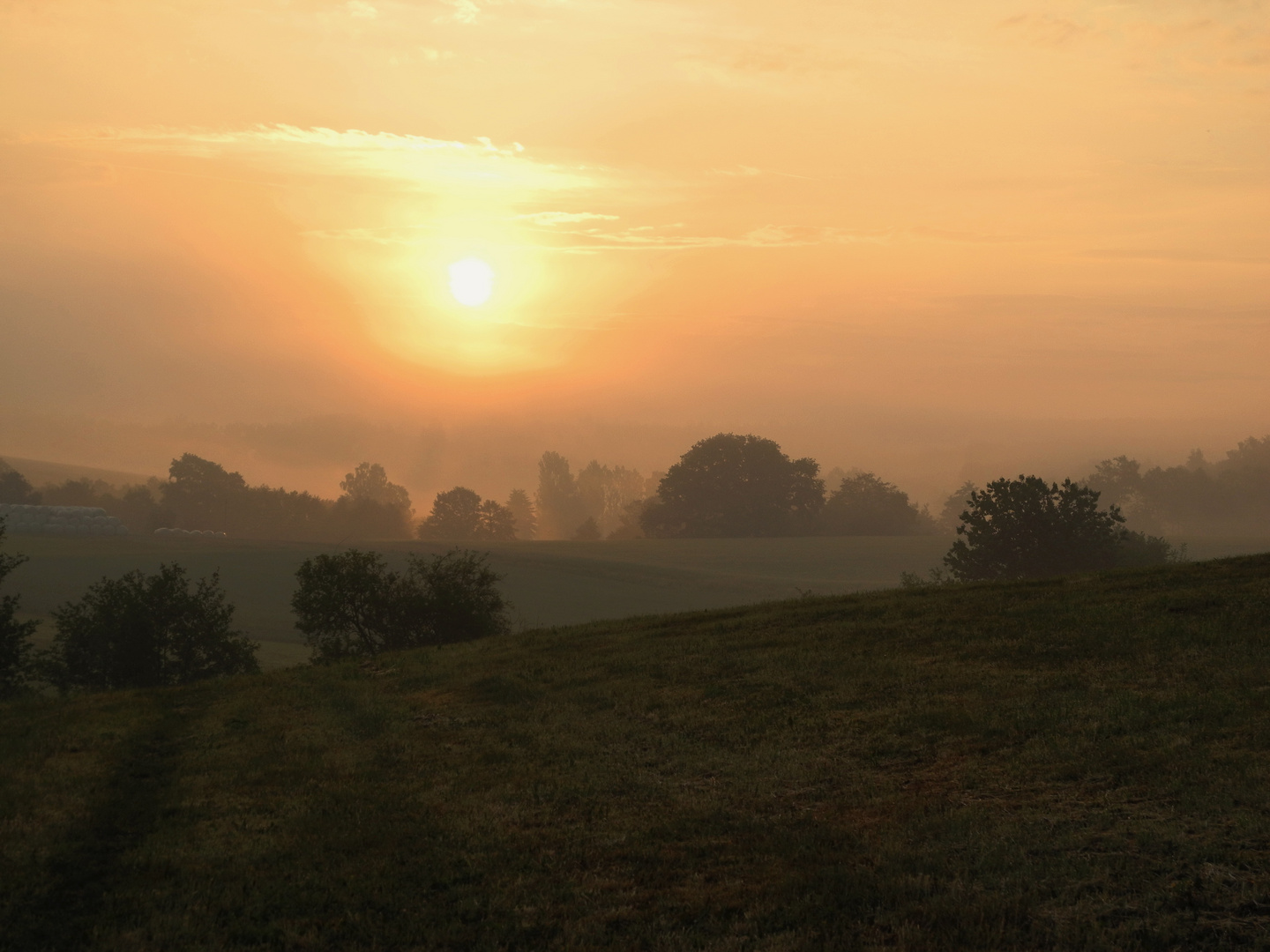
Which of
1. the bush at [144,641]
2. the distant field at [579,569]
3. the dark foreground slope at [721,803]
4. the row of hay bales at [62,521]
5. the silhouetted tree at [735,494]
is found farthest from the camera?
the silhouetted tree at [735,494]

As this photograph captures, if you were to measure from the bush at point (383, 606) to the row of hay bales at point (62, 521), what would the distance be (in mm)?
140965

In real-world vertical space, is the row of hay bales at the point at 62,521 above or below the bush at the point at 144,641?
above

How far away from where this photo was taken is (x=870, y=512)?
189m

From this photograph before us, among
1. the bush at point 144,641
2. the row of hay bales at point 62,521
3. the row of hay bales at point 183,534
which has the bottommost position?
the bush at point 144,641

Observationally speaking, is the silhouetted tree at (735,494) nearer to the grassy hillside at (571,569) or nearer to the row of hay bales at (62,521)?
the grassy hillside at (571,569)

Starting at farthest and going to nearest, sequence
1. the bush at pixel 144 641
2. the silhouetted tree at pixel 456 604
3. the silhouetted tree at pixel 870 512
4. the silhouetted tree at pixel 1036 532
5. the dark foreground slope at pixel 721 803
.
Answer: the silhouetted tree at pixel 870 512
the silhouetted tree at pixel 1036 532
the silhouetted tree at pixel 456 604
the bush at pixel 144 641
the dark foreground slope at pixel 721 803

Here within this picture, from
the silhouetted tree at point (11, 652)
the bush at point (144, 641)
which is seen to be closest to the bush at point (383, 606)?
the bush at point (144, 641)

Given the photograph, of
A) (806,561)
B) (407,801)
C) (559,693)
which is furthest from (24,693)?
(806,561)

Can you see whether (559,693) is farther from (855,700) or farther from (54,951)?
(54,951)

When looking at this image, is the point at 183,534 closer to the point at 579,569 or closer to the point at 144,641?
the point at 579,569

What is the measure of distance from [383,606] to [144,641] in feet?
38.7

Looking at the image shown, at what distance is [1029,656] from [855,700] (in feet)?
16.4

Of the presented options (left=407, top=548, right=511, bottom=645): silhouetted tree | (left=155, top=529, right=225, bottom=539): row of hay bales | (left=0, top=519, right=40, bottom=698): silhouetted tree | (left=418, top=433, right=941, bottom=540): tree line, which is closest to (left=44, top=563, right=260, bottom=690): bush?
(left=0, top=519, right=40, bottom=698): silhouetted tree

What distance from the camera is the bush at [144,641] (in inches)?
1934
